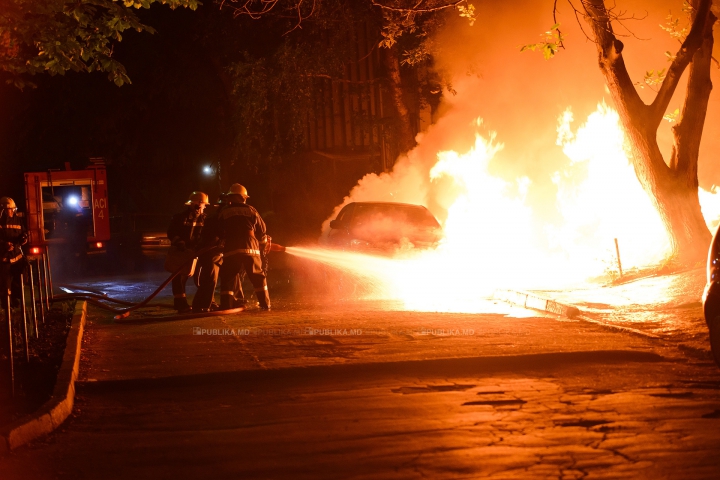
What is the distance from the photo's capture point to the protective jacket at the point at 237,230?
10680 mm

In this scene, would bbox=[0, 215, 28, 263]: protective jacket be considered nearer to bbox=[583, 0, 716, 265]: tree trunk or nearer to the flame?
the flame

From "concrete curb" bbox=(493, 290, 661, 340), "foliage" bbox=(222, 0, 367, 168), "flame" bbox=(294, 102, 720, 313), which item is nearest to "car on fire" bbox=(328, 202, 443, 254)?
"flame" bbox=(294, 102, 720, 313)

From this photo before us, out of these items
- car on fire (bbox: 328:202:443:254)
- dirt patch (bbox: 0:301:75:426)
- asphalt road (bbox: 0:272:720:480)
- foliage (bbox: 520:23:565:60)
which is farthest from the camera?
car on fire (bbox: 328:202:443:254)

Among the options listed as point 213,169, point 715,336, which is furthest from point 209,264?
point 213,169

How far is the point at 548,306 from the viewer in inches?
432

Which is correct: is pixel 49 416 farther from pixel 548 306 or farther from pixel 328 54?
pixel 328 54

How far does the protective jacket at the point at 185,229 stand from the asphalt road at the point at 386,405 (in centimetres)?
196

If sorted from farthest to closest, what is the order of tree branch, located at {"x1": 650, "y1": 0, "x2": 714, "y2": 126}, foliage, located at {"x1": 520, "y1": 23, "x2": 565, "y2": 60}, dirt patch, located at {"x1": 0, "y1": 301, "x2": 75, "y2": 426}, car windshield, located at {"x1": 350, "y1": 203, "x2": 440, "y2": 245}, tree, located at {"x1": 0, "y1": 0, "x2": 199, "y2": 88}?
1. car windshield, located at {"x1": 350, "y1": 203, "x2": 440, "y2": 245}
2. tree branch, located at {"x1": 650, "y1": 0, "x2": 714, "y2": 126}
3. foliage, located at {"x1": 520, "y1": 23, "x2": 565, "y2": 60}
4. tree, located at {"x1": 0, "y1": 0, "x2": 199, "y2": 88}
5. dirt patch, located at {"x1": 0, "y1": 301, "x2": 75, "y2": 426}

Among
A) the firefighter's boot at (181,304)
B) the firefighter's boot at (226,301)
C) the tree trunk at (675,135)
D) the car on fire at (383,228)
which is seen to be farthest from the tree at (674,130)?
the firefighter's boot at (181,304)

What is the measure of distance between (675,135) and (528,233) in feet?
16.3

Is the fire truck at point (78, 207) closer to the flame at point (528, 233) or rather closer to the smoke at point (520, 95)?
the smoke at point (520, 95)

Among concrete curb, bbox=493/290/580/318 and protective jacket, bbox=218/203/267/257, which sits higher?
protective jacket, bbox=218/203/267/257

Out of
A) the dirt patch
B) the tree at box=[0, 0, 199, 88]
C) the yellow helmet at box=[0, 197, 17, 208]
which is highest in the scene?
the tree at box=[0, 0, 199, 88]

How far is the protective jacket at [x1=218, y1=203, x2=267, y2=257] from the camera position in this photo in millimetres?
10680
